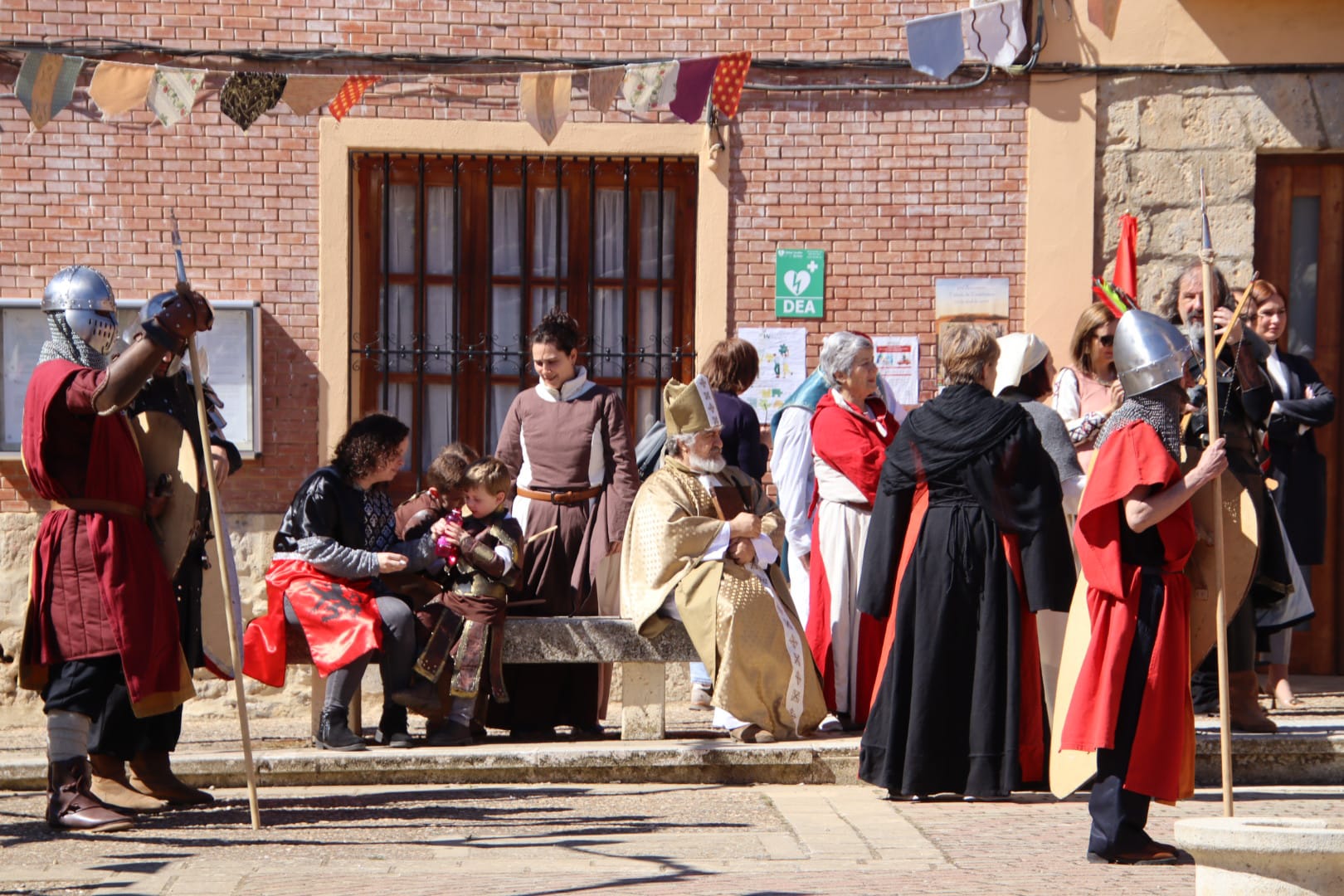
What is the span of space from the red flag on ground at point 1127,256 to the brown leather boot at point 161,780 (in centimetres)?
529

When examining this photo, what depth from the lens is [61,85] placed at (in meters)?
9.34

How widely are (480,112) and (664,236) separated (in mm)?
1256

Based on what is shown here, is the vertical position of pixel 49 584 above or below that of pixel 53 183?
below

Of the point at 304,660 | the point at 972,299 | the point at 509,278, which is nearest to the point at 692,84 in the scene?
the point at 509,278

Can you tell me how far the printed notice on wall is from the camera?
10359 millimetres

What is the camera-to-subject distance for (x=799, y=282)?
34.0 ft

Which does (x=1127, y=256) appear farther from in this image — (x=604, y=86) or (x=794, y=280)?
(x=604, y=86)

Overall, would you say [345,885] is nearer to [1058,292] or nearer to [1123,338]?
[1123,338]

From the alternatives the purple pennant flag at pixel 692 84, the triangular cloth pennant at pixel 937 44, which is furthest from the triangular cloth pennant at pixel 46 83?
the triangular cloth pennant at pixel 937 44

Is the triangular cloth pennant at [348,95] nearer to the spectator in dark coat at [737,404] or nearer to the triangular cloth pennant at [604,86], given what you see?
the triangular cloth pennant at [604,86]

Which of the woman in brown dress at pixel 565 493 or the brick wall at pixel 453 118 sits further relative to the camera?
the brick wall at pixel 453 118

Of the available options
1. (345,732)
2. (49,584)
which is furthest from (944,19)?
(49,584)

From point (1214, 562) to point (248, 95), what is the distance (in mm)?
5792

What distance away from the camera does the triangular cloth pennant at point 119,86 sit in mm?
9391
